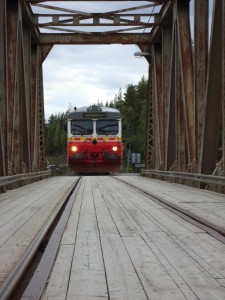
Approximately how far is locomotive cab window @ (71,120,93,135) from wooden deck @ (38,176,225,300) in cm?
2131

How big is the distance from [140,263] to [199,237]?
1.55m

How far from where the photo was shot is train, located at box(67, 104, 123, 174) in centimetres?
2861

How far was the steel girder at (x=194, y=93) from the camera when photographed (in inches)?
501

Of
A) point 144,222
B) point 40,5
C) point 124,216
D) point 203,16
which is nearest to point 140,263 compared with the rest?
point 144,222

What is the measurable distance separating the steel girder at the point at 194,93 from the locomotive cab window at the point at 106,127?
19.2 feet

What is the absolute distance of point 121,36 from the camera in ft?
81.0

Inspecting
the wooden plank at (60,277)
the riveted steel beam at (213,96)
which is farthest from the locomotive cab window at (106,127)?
the wooden plank at (60,277)

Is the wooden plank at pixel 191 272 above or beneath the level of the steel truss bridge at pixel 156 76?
beneath

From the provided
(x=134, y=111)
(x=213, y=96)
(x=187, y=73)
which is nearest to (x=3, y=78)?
(x=213, y=96)

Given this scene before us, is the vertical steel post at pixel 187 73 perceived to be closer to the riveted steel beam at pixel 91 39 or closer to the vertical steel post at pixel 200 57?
the vertical steel post at pixel 200 57

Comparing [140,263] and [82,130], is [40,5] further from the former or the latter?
[140,263]

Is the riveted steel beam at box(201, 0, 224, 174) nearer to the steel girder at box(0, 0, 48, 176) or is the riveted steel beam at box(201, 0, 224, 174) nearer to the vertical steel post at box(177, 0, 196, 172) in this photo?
the vertical steel post at box(177, 0, 196, 172)

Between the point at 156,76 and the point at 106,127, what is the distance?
5.67 m

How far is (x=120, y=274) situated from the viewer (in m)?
4.07
